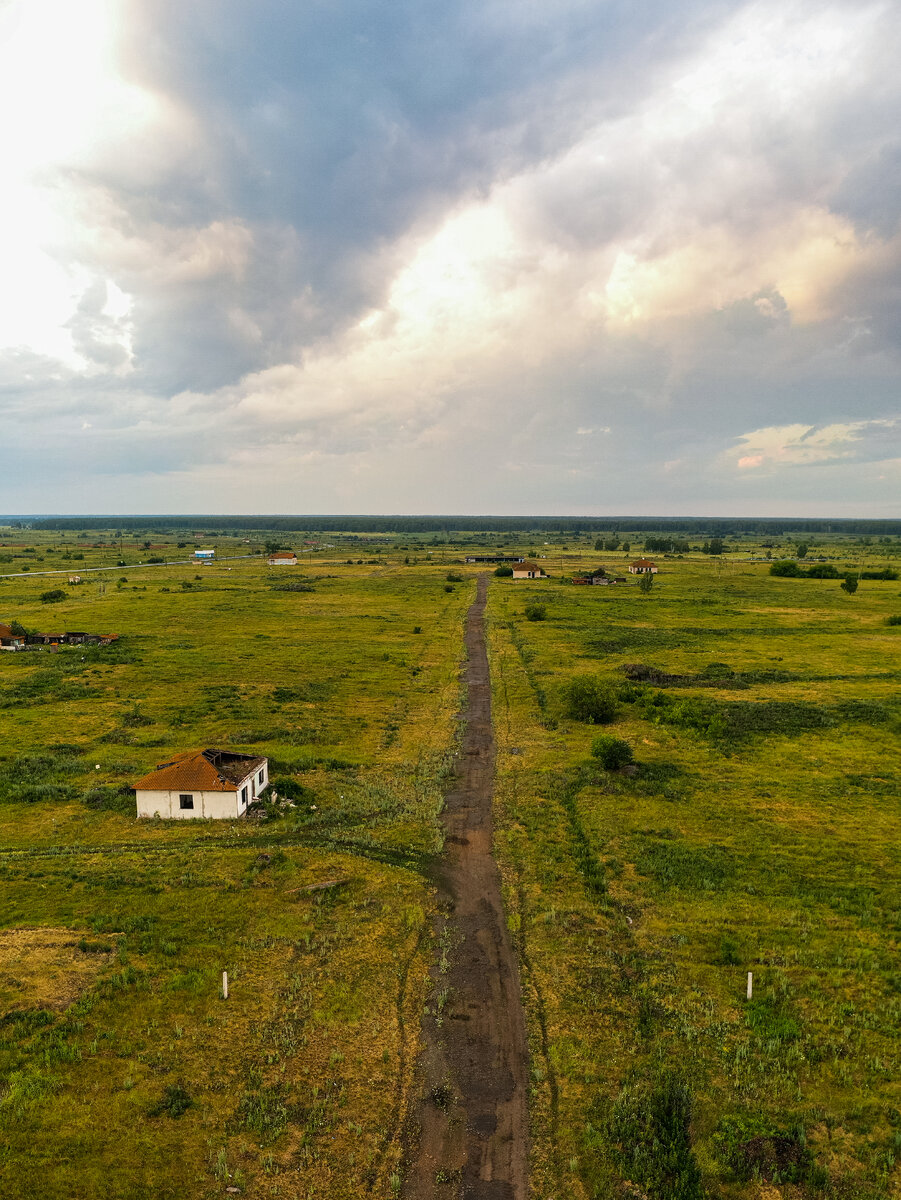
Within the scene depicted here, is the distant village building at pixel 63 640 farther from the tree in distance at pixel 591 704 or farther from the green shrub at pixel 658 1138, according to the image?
the green shrub at pixel 658 1138

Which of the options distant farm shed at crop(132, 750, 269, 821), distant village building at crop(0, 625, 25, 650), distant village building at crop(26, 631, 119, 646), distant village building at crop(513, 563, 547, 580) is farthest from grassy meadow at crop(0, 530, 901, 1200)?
distant village building at crop(513, 563, 547, 580)

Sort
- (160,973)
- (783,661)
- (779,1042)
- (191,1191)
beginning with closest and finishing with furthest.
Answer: (191,1191), (779,1042), (160,973), (783,661)

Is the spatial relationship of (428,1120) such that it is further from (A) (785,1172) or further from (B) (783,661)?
(B) (783,661)

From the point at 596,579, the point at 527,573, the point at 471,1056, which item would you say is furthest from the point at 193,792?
the point at 527,573

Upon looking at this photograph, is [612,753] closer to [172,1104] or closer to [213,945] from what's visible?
[213,945]

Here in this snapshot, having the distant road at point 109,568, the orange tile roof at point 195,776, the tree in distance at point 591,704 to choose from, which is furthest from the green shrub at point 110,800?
the distant road at point 109,568

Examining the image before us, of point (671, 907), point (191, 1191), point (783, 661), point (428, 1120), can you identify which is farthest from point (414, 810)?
point (783, 661)
